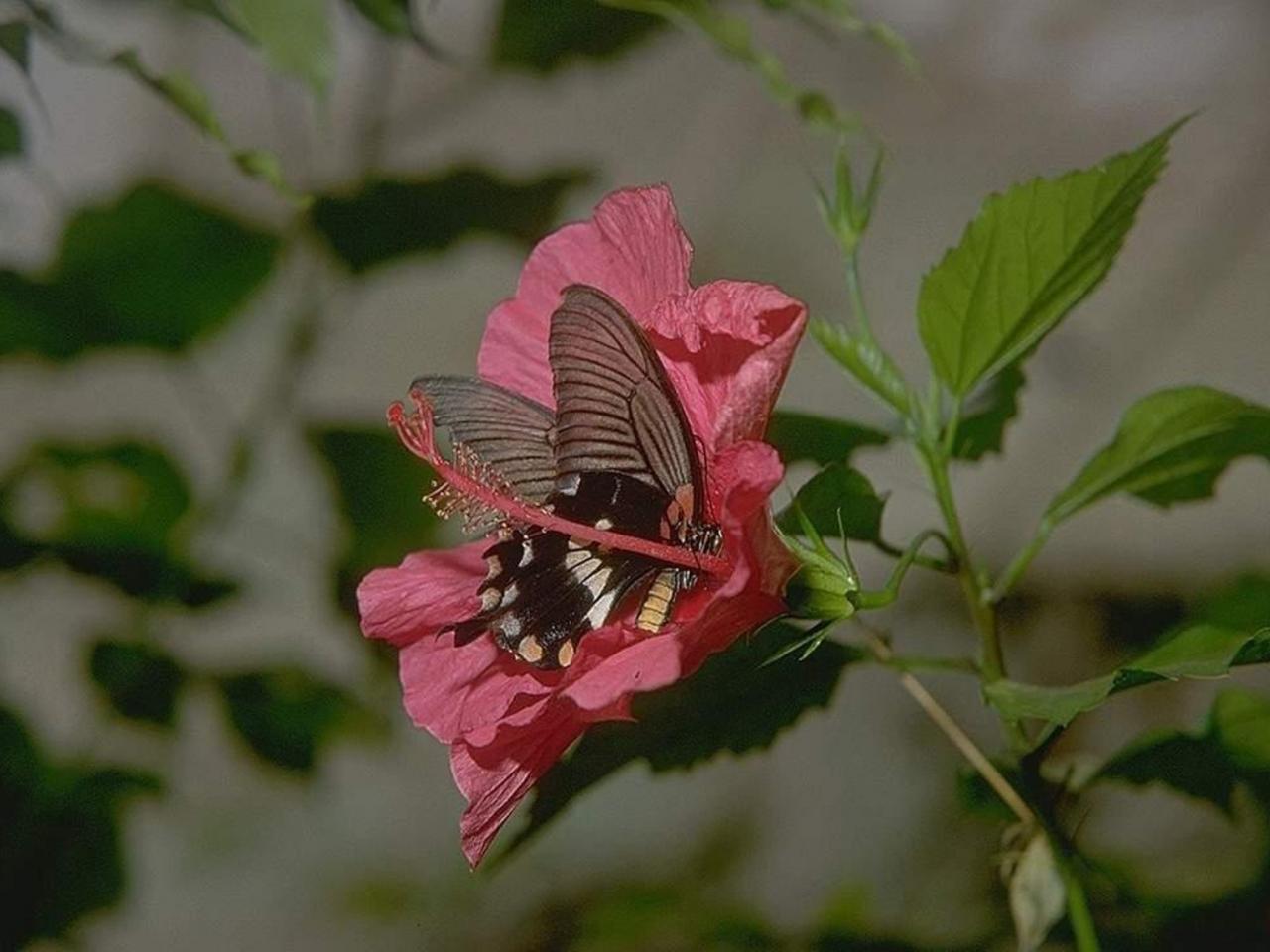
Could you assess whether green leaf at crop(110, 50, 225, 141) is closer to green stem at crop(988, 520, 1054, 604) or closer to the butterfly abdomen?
the butterfly abdomen

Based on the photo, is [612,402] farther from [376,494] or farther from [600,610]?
[376,494]

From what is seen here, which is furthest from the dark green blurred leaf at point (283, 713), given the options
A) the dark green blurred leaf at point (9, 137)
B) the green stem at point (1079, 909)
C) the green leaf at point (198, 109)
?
the green stem at point (1079, 909)

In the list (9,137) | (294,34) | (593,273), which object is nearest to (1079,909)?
(593,273)

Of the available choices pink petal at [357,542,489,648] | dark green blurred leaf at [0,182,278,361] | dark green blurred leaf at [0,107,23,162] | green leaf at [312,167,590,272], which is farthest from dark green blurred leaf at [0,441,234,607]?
pink petal at [357,542,489,648]

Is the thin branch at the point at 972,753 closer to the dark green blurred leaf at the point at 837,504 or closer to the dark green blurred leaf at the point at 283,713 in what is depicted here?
the dark green blurred leaf at the point at 837,504

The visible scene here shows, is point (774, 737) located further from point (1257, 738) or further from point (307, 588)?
point (307, 588)
